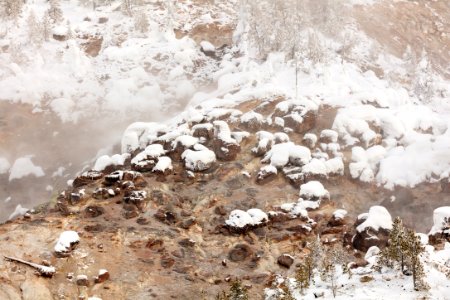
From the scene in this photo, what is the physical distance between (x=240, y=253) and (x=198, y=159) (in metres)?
9.27

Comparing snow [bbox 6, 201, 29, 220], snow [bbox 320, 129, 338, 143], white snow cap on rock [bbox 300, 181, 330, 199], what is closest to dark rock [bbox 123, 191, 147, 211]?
white snow cap on rock [bbox 300, 181, 330, 199]

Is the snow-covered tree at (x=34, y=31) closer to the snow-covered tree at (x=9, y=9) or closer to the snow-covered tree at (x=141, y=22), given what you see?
the snow-covered tree at (x=9, y=9)

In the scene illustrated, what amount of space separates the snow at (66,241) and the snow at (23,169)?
20339mm

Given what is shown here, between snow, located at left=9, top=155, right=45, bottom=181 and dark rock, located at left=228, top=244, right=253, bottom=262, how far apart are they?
24.1m

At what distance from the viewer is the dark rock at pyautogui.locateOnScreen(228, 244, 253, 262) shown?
23828 mm

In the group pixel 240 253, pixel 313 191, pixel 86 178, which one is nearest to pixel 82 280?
pixel 240 253

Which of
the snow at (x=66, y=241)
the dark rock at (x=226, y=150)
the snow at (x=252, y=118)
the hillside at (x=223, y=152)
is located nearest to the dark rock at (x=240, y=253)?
the hillside at (x=223, y=152)

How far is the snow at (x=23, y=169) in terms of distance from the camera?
39.2m

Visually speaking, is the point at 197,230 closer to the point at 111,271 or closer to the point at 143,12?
the point at 111,271

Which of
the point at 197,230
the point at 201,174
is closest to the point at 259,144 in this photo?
the point at 201,174

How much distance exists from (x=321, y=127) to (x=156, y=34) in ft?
96.1

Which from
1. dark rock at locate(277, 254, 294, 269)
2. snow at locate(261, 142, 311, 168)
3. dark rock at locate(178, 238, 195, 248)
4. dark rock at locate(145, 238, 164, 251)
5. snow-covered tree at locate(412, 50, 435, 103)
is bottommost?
snow-covered tree at locate(412, 50, 435, 103)

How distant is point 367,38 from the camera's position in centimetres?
5947

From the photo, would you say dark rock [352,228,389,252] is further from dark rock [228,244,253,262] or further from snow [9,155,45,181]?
snow [9,155,45,181]
